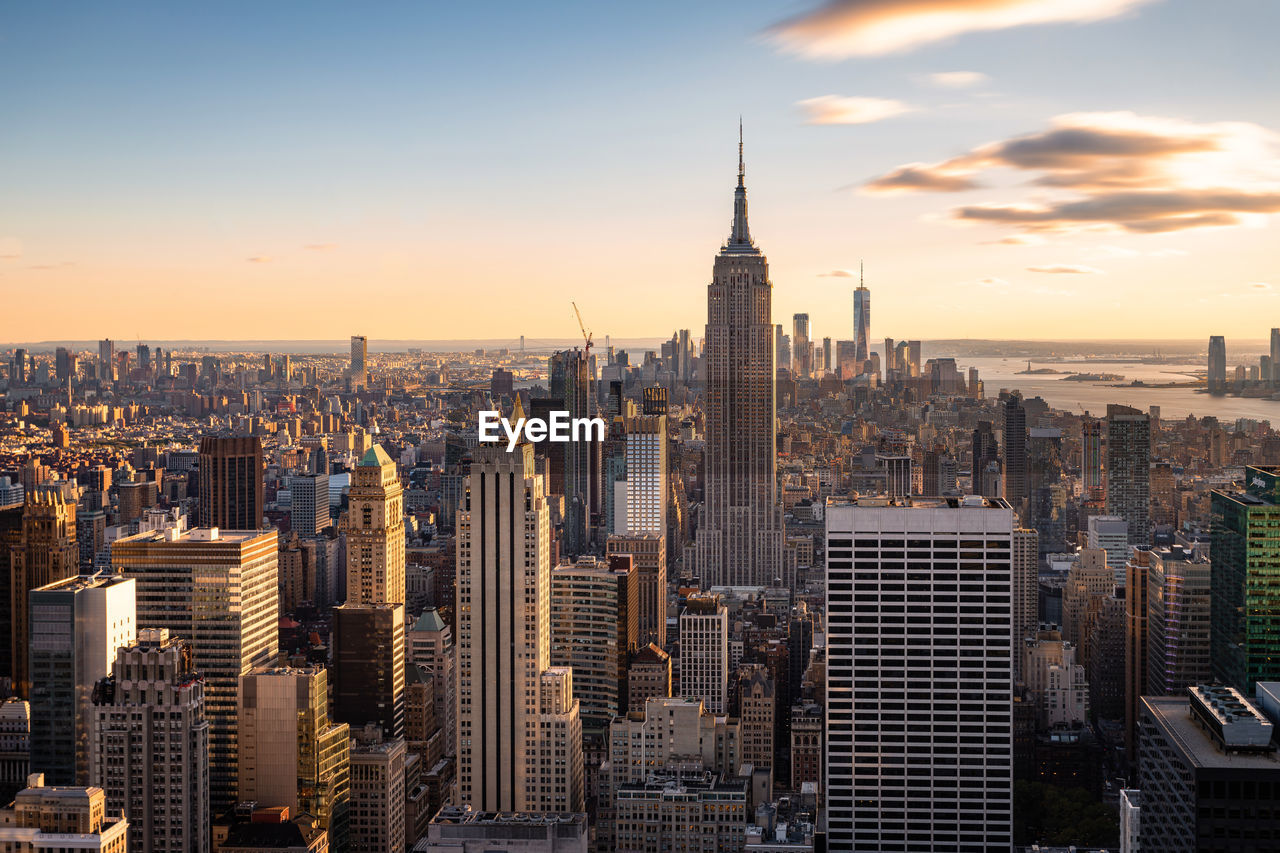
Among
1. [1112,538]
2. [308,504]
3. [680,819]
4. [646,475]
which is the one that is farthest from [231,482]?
[1112,538]

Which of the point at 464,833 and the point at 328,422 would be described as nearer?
the point at 464,833

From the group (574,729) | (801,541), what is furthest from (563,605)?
(801,541)

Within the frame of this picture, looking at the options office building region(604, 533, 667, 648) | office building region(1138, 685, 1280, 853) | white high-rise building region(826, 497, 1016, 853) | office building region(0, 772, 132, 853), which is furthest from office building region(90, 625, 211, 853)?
office building region(604, 533, 667, 648)

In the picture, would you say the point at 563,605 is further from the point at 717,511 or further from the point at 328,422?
the point at 717,511

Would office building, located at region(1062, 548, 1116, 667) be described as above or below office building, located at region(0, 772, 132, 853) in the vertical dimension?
above

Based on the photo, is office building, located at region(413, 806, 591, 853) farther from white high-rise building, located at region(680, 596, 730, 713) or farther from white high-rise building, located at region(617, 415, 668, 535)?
white high-rise building, located at region(617, 415, 668, 535)

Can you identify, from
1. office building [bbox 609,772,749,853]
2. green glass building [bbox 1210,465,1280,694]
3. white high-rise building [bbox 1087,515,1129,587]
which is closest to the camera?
office building [bbox 609,772,749,853]
